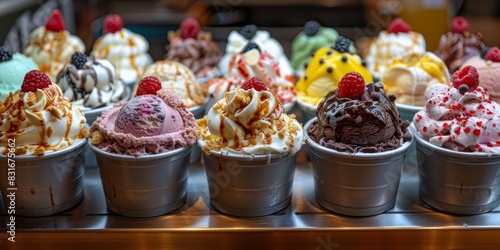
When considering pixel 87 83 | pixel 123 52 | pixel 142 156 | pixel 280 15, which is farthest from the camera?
pixel 280 15

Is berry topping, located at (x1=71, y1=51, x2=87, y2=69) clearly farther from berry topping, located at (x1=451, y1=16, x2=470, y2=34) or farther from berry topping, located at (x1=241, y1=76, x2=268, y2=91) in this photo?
berry topping, located at (x1=451, y1=16, x2=470, y2=34)

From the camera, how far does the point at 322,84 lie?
2.47 metres

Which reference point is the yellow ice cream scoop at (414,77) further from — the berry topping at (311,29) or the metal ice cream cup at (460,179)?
the berry topping at (311,29)

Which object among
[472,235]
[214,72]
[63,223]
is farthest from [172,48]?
[472,235]

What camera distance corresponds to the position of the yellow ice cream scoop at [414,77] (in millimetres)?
2329

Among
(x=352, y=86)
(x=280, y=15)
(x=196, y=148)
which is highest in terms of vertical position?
(x=352, y=86)

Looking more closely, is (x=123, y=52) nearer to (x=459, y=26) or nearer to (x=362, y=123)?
(x=362, y=123)

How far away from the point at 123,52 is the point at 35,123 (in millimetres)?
1206

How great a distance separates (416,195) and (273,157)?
0.64m

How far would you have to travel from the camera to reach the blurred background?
446 centimetres

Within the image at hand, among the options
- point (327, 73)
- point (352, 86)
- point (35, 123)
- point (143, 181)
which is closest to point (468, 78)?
point (352, 86)

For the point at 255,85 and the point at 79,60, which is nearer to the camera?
the point at 255,85

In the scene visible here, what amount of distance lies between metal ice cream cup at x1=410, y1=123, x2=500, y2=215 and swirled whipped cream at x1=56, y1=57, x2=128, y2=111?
1.40 meters

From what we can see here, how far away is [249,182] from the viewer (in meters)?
1.84
